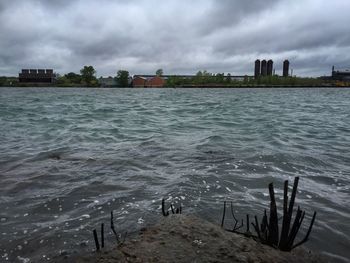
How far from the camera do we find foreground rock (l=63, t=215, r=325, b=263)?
442 centimetres

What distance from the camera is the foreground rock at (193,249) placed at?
442 cm

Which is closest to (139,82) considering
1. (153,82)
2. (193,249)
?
(153,82)

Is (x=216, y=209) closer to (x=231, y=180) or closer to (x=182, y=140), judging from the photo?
(x=231, y=180)

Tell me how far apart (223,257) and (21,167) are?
306 inches

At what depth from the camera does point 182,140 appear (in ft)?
50.9

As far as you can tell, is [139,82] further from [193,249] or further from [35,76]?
[193,249]

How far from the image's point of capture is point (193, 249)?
4633mm

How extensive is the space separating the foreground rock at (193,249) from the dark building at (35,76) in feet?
664

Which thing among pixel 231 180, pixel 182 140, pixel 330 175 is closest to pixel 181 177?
pixel 231 180

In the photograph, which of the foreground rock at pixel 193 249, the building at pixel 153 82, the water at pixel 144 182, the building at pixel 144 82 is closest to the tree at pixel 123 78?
the building at pixel 144 82

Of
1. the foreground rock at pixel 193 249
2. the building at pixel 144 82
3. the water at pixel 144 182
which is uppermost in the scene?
the building at pixel 144 82

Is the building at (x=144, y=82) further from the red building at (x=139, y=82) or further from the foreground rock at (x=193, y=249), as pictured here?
the foreground rock at (x=193, y=249)

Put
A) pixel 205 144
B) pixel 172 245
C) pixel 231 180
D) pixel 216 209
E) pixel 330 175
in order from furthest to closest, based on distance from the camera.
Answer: pixel 205 144, pixel 330 175, pixel 231 180, pixel 216 209, pixel 172 245

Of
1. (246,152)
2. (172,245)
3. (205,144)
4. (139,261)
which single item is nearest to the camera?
(139,261)
